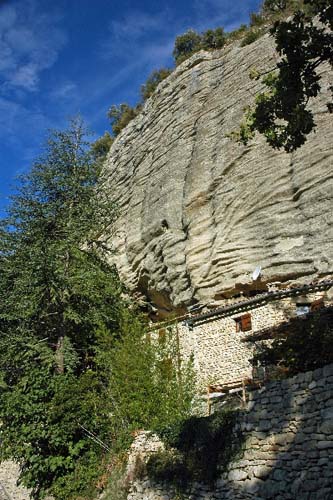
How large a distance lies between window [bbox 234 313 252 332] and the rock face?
4.37 ft

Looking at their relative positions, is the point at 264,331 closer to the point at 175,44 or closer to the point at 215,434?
the point at 215,434

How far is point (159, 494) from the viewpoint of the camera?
35.4 feet

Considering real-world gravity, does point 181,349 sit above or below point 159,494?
above

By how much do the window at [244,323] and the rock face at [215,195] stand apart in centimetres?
133

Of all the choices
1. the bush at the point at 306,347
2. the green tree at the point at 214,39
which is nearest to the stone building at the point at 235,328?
the bush at the point at 306,347

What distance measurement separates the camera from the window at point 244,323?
1750 cm

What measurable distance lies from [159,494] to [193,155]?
15.5 m

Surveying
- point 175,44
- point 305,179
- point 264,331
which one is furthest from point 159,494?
point 175,44

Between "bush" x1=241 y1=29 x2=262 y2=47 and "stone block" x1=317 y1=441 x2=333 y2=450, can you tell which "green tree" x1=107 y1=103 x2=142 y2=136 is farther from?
"stone block" x1=317 y1=441 x2=333 y2=450

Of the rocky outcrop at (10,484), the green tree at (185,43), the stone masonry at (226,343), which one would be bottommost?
the rocky outcrop at (10,484)

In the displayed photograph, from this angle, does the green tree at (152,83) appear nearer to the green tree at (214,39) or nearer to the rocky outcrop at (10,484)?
the green tree at (214,39)

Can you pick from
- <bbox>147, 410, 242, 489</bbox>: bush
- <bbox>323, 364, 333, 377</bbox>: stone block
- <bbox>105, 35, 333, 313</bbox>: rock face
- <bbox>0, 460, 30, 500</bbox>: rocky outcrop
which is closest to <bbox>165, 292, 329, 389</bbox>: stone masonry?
<bbox>105, 35, 333, 313</bbox>: rock face

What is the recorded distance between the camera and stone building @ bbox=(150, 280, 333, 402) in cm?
1616

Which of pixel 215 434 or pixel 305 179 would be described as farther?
pixel 305 179
